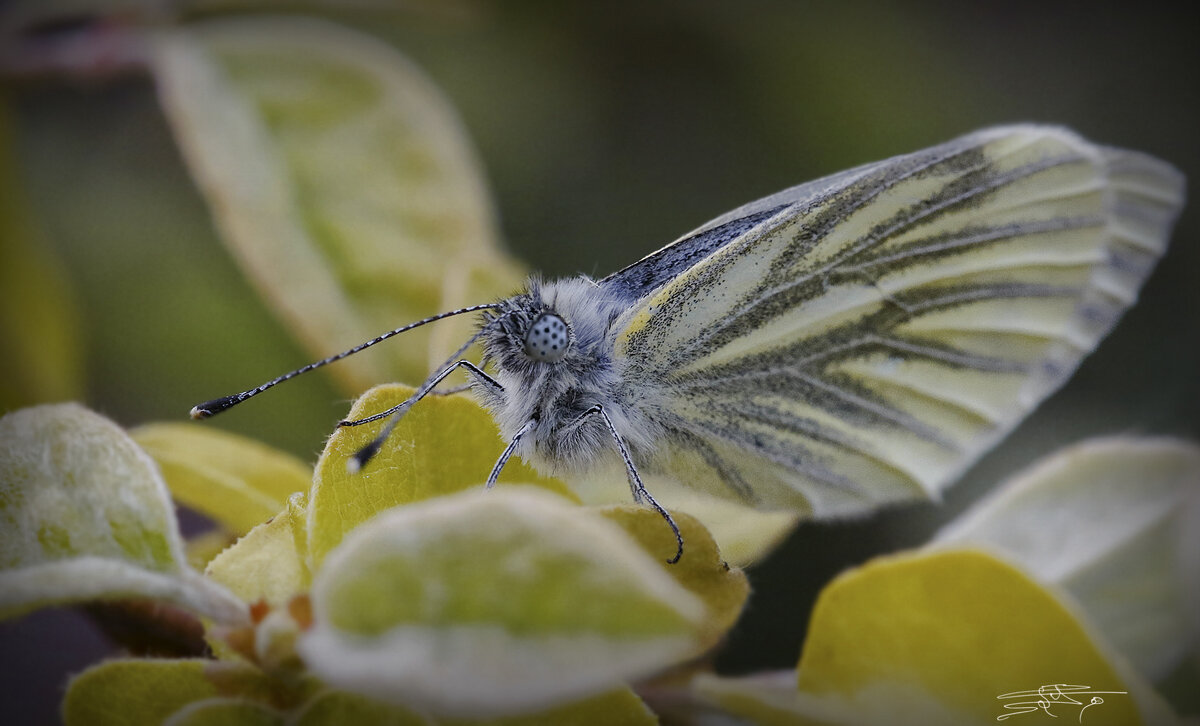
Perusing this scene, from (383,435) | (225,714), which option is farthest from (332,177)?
(225,714)

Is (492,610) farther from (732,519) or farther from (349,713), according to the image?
(732,519)

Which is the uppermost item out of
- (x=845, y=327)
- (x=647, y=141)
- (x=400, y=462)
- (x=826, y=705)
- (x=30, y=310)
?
(x=647, y=141)

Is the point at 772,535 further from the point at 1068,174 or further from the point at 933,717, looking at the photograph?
the point at 1068,174

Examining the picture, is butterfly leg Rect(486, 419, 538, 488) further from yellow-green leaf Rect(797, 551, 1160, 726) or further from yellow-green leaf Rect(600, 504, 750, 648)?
yellow-green leaf Rect(797, 551, 1160, 726)

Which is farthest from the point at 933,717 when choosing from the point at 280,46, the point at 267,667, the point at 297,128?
the point at 280,46

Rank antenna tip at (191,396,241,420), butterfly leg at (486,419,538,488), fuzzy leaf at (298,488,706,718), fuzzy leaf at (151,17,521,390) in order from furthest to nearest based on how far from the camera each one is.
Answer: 1. fuzzy leaf at (151,17,521,390)
2. antenna tip at (191,396,241,420)
3. butterfly leg at (486,419,538,488)
4. fuzzy leaf at (298,488,706,718)

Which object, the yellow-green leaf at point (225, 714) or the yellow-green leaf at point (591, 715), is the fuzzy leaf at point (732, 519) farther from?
the yellow-green leaf at point (225, 714)

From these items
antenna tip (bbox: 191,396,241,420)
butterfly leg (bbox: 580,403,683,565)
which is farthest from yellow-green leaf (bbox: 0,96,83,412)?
butterfly leg (bbox: 580,403,683,565)
